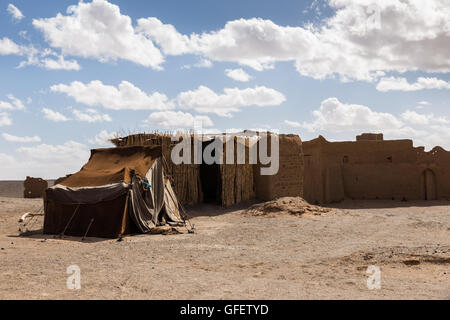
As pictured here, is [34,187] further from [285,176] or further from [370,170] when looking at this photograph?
[370,170]

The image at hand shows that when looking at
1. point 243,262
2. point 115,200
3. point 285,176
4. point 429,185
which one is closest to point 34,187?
point 285,176

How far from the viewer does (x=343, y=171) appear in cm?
2181

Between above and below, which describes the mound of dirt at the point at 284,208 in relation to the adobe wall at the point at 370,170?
below

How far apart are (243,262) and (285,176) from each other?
9584 mm

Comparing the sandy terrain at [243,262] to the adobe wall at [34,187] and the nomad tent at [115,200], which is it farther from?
the adobe wall at [34,187]

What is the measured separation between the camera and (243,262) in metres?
7.43

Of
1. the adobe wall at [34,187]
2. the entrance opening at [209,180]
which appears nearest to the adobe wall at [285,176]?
the entrance opening at [209,180]

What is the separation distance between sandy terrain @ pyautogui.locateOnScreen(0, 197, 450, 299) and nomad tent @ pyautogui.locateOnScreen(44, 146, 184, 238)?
1.65ft

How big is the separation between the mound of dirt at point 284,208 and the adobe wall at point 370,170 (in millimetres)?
5434

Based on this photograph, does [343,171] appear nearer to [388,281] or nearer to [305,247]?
[305,247]

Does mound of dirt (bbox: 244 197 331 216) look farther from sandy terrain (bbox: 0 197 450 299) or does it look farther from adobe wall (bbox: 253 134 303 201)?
sandy terrain (bbox: 0 197 450 299)

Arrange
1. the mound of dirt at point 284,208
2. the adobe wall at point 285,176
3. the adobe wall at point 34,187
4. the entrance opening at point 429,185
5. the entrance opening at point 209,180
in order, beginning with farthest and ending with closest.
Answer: the adobe wall at point 34,187 → the entrance opening at point 429,185 → the entrance opening at point 209,180 → the adobe wall at point 285,176 → the mound of dirt at point 284,208

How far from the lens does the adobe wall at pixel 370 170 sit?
2069cm
